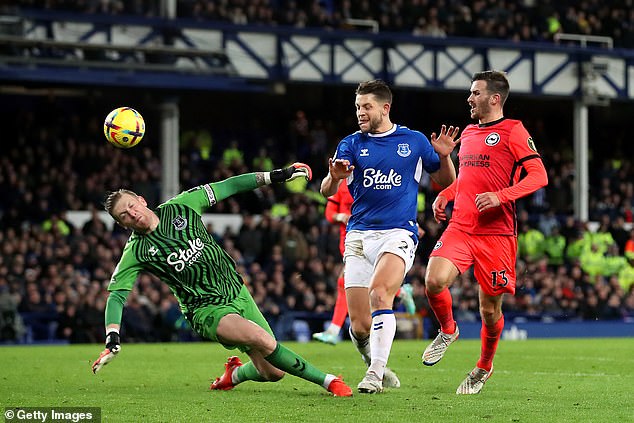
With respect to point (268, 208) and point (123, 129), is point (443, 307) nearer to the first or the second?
point (123, 129)

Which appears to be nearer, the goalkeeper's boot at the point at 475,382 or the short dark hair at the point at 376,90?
the short dark hair at the point at 376,90

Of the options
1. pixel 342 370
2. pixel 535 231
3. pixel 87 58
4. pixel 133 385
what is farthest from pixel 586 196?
pixel 133 385

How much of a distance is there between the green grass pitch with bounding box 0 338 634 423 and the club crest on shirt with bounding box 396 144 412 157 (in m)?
1.94

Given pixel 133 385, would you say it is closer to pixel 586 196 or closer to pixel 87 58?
pixel 87 58

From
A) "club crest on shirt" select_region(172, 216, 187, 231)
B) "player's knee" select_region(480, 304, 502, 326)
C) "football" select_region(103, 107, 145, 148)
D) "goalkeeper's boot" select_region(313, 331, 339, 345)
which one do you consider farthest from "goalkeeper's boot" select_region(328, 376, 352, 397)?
"goalkeeper's boot" select_region(313, 331, 339, 345)

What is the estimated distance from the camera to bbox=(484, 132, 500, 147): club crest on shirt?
1054cm

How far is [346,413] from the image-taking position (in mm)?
8617

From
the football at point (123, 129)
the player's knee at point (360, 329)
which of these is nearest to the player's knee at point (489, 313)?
the player's knee at point (360, 329)

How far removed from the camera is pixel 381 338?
32.4ft

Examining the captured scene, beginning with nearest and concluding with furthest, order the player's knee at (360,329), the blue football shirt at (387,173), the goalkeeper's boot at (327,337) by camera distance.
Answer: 1. the blue football shirt at (387,173)
2. the player's knee at (360,329)
3. the goalkeeper's boot at (327,337)

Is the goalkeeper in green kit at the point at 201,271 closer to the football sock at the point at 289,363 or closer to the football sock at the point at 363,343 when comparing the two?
the football sock at the point at 289,363

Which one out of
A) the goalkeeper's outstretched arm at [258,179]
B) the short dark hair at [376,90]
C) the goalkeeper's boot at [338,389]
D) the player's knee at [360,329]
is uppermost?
the short dark hair at [376,90]

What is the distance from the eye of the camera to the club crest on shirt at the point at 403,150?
1045 centimetres

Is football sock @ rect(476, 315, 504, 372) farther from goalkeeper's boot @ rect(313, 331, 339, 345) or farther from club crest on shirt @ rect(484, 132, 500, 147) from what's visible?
goalkeeper's boot @ rect(313, 331, 339, 345)
